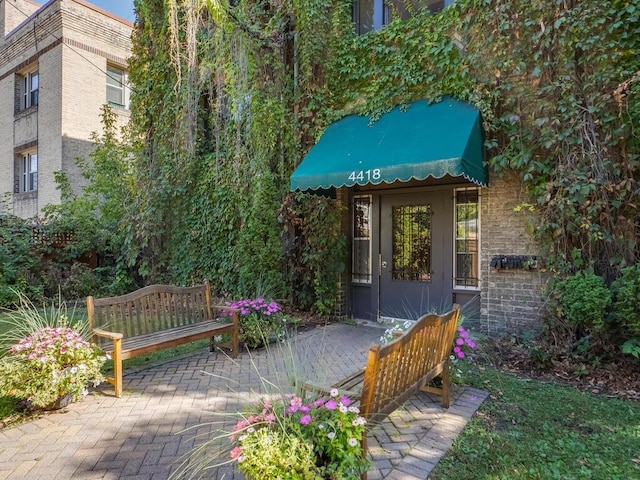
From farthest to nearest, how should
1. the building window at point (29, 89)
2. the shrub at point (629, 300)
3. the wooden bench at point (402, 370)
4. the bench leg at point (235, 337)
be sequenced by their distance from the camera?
the building window at point (29, 89), the bench leg at point (235, 337), the shrub at point (629, 300), the wooden bench at point (402, 370)

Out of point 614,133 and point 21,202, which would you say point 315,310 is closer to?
point 614,133

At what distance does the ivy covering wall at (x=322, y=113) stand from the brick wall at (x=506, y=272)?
1.21 feet

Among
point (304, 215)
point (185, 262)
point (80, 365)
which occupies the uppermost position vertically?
point (304, 215)

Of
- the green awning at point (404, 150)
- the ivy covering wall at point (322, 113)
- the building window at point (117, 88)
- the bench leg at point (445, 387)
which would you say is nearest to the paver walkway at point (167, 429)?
the bench leg at point (445, 387)

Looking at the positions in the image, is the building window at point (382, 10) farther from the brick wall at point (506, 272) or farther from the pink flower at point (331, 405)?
the pink flower at point (331, 405)

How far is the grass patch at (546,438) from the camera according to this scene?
296cm

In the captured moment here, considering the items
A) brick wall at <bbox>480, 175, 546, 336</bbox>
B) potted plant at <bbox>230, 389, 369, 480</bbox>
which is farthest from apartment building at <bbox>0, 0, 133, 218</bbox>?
potted plant at <bbox>230, 389, 369, 480</bbox>

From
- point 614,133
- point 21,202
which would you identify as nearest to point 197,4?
point 614,133

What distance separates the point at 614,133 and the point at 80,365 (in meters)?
6.86

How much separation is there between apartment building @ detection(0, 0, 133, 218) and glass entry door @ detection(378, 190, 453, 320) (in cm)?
1259

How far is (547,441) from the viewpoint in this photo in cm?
341

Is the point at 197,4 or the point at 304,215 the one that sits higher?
the point at 197,4

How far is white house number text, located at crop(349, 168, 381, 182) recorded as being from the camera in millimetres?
5993

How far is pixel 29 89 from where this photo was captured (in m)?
16.9
